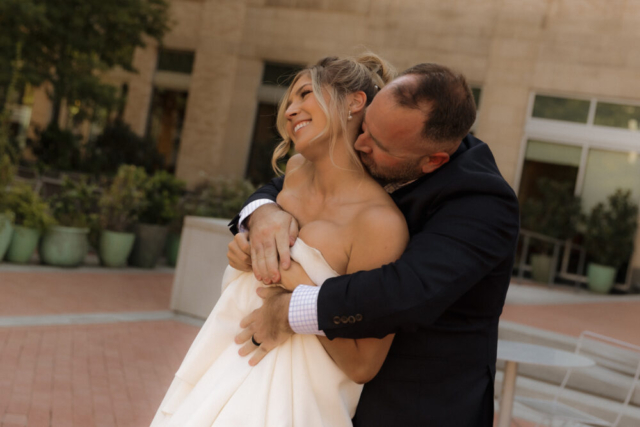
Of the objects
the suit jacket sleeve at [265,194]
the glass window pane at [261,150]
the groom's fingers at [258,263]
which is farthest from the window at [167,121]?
the groom's fingers at [258,263]

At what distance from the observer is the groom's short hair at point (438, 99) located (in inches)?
61.7

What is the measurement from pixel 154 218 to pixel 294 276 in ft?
30.5

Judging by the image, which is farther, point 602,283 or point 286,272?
point 602,283

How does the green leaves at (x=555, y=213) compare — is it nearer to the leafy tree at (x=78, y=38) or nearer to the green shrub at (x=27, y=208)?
the leafy tree at (x=78, y=38)

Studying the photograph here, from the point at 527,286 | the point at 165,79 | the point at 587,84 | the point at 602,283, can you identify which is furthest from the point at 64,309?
the point at 165,79

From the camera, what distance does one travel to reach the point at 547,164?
15125 millimetres

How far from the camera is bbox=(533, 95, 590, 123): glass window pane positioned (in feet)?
48.7

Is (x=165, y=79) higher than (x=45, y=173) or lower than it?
higher

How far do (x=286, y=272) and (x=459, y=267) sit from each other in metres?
0.49

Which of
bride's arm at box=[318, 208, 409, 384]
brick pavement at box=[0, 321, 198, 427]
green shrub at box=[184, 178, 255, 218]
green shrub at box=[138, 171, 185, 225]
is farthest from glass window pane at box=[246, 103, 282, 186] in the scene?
bride's arm at box=[318, 208, 409, 384]

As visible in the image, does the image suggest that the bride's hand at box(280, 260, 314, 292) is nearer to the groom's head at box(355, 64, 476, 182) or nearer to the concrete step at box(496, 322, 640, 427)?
the groom's head at box(355, 64, 476, 182)

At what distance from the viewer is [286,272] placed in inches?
70.4

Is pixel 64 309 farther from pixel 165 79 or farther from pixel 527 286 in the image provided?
pixel 165 79

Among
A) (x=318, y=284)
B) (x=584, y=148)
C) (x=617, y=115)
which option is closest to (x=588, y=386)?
(x=318, y=284)
